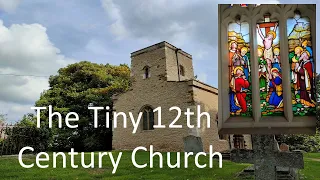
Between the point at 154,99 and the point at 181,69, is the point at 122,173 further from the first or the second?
the point at 181,69

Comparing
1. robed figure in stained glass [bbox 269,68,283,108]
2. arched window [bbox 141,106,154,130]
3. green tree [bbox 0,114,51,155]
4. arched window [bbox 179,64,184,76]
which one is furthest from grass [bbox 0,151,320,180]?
arched window [bbox 179,64,184,76]

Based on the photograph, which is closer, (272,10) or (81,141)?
(272,10)

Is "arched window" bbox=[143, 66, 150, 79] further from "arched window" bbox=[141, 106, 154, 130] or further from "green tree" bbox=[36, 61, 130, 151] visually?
"green tree" bbox=[36, 61, 130, 151]

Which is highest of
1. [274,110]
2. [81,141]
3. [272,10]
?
[272,10]

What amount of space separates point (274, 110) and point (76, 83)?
25.9m

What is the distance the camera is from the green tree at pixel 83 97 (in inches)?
1035

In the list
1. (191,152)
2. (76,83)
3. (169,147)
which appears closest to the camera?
(191,152)

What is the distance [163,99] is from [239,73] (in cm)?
1532

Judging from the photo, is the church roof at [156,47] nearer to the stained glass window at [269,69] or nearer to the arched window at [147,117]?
the arched window at [147,117]

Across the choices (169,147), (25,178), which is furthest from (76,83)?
(25,178)

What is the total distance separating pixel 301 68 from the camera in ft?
16.9

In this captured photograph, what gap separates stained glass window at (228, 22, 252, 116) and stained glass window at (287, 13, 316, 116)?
0.66 m

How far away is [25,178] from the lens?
9.27 metres

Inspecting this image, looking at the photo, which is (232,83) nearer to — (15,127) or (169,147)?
(169,147)
